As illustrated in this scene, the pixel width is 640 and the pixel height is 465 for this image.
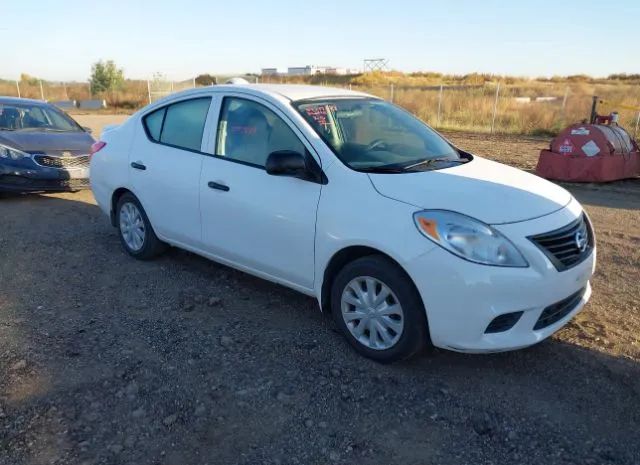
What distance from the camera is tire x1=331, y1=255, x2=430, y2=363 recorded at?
331 cm

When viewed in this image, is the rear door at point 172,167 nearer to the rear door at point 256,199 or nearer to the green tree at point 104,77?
the rear door at point 256,199

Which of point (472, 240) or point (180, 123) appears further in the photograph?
point (180, 123)

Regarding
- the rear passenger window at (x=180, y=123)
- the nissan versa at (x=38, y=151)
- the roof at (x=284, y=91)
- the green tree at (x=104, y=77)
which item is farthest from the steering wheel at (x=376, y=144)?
the green tree at (x=104, y=77)

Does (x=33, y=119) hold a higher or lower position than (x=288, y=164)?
lower

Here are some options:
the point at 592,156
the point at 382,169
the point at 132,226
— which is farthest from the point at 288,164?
the point at 592,156

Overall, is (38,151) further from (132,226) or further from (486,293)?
(486,293)

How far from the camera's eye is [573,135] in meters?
9.71

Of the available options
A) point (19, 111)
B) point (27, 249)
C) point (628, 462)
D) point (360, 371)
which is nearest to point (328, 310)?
point (360, 371)

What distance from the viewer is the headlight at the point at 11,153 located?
7.94 m

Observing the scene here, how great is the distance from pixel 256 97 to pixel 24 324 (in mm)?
2447

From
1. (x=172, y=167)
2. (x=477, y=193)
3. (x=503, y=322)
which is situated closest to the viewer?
(x=503, y=322)

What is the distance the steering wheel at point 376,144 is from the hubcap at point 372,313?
1062 millimetres

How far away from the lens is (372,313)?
11.6 ft

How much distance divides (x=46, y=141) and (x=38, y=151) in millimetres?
380
